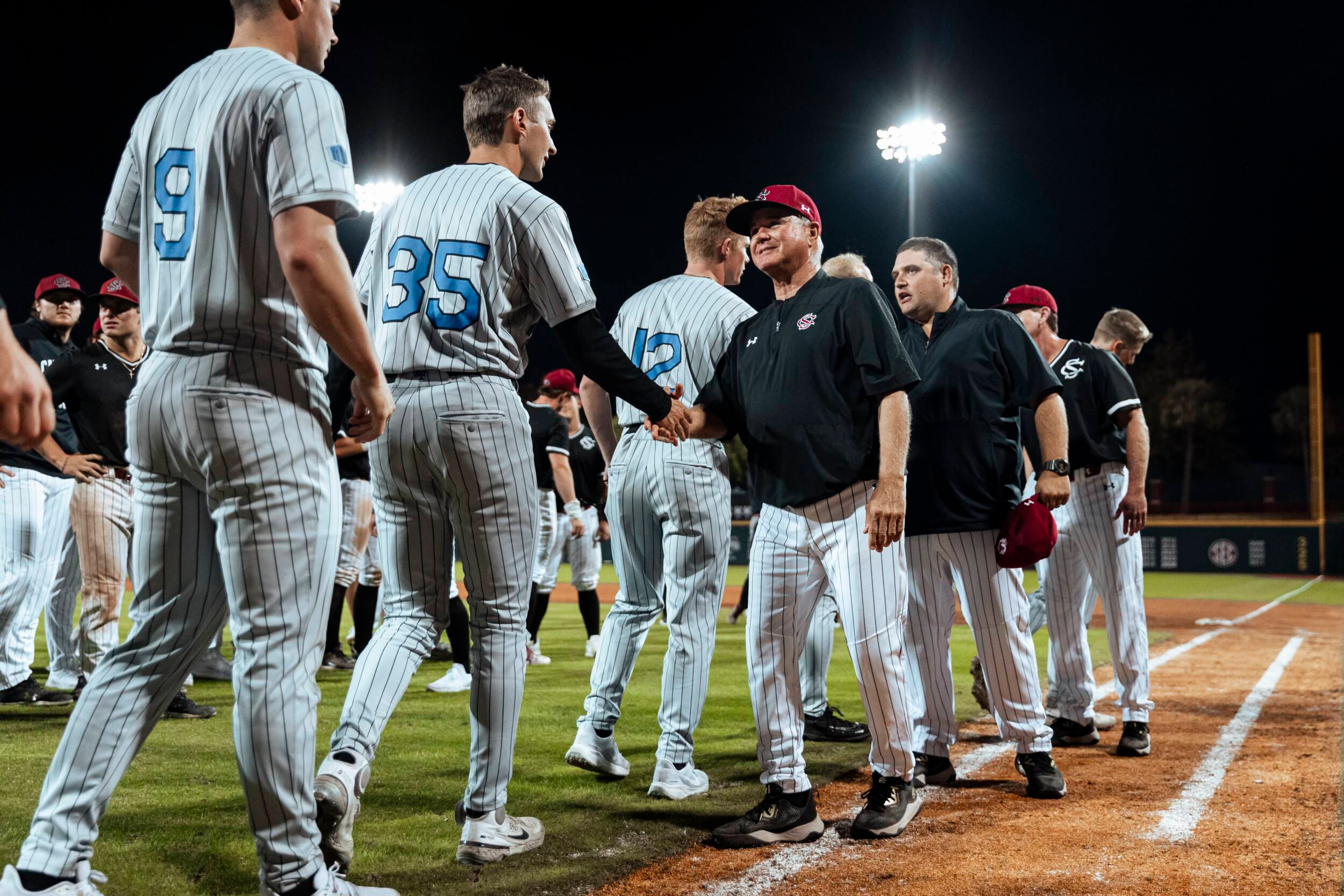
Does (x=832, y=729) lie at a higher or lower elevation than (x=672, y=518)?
lower

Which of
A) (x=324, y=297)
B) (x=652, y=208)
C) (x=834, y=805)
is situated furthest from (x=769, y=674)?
(x=652, y=208)

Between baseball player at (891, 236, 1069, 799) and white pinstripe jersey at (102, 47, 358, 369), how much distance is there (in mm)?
2625

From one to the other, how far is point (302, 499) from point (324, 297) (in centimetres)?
42

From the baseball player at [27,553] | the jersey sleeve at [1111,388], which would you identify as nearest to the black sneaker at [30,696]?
the baseball player at [27,553]

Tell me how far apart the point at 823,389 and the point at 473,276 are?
1.17 metres

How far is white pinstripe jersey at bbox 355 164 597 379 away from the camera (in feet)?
9.20

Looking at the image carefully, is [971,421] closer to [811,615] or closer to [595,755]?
[811,615]

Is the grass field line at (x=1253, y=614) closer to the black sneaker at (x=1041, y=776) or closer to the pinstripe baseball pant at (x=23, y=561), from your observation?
the black sneaker at (x=1041, y=776)

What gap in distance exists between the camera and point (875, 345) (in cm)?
327

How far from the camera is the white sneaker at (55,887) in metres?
2.02

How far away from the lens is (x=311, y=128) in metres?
2.06

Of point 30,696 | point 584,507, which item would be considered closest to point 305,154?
point 30,696

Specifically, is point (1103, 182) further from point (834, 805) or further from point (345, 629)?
point (834, 805)

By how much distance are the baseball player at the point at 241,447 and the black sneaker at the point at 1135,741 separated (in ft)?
12.5
